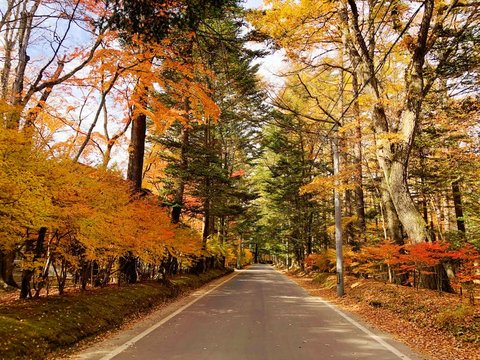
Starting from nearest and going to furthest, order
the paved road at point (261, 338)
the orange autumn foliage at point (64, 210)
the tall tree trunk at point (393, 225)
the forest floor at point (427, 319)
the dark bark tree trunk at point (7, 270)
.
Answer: the orange autumn foliage at point (64, 210) < the paved road at point (261, 338) < the forest floor at point (427, 319) < the dark bark tree trunk at point (7, 270) < the tall tree trunk at point (393, 225)

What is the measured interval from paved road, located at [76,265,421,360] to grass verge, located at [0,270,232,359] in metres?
1.10

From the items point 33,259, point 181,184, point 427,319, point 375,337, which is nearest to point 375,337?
point 375,337

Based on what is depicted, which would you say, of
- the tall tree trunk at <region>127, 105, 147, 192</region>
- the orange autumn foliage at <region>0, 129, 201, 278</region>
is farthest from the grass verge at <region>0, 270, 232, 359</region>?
the tall tree trunk at <region>127, 105, 147, 192</region>

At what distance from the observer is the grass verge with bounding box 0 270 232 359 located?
5.14 metres

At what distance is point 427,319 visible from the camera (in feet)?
26.3

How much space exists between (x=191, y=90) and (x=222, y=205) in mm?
11918

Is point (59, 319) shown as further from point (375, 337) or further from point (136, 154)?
point (136, 154)

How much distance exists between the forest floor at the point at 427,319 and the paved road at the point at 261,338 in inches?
23.6

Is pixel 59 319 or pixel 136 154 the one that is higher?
pixel 136 154

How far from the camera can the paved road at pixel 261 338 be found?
18.7 ft

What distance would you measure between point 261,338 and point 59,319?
391cm

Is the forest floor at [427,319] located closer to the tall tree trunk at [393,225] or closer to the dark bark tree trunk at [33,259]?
the tall tree trunk at [393,225]

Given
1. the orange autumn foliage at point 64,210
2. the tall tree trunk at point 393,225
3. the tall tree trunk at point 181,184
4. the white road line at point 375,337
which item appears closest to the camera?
the orange autumn foliage at point 64,210

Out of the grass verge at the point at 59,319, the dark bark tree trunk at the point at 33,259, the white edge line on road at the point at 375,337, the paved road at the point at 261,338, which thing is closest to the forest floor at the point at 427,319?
the white edge line on road at the point at 375,337
